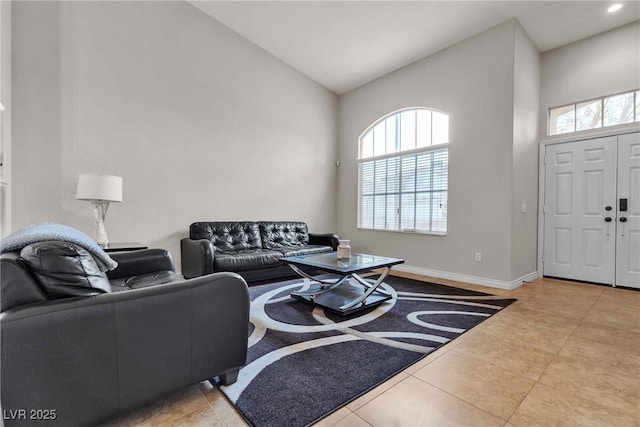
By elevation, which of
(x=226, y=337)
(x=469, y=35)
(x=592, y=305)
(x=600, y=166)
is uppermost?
(x=469, y=35)

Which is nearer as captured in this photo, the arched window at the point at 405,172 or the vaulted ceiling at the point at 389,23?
the vaulted ceiling at the point at 389,23

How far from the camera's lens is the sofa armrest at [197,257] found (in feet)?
10.4

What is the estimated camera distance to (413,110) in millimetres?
4617

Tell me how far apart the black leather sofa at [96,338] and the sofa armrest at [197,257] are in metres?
1.91

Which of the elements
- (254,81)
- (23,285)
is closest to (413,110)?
(254,81)

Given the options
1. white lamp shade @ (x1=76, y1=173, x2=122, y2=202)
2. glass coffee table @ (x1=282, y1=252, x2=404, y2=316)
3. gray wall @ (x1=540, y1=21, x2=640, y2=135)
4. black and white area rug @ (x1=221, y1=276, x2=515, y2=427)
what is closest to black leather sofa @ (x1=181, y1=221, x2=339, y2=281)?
black and white area rug @ (x1=221, y1=276, x2=515, y2=427)

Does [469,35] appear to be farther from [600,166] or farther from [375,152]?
[600,166]

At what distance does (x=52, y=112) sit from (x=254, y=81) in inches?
100.0

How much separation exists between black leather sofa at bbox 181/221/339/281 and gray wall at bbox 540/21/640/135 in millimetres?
3889

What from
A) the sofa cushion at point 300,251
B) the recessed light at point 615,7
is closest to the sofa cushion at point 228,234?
the sofa cushion at point 300,251

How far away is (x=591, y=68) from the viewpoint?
3840mm

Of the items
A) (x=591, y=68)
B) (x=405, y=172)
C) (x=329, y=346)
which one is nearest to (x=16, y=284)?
(x=329, y=346)

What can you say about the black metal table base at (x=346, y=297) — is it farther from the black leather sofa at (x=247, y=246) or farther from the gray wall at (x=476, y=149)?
the gray wall at (x=476, y=149)

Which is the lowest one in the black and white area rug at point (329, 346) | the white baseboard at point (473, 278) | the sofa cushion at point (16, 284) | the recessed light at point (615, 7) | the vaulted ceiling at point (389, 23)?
the black and white area rug at point (329, 346)
